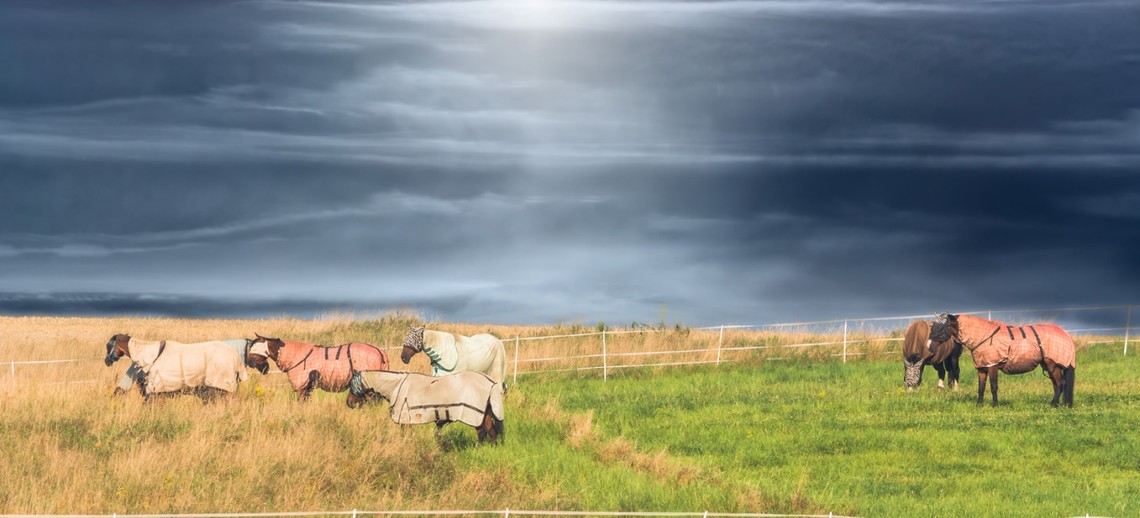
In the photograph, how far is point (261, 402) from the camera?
70.9ft

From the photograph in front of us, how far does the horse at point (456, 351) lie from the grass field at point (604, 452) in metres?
1.22

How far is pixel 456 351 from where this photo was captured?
2275 cm

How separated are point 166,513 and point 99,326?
135 ft

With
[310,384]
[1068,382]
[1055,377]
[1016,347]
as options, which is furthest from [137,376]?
[1068,382]

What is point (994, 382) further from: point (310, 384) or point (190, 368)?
point (190, 368)

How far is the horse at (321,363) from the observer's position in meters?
22.2

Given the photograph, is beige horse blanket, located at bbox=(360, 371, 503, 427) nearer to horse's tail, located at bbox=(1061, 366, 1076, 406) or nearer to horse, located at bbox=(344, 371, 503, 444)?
horse, located at bbox=(344, 371, 503, 444)

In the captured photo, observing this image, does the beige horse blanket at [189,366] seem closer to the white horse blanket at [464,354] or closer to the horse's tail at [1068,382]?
the white horse blanket at [464,354]

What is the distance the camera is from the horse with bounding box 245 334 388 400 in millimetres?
22219

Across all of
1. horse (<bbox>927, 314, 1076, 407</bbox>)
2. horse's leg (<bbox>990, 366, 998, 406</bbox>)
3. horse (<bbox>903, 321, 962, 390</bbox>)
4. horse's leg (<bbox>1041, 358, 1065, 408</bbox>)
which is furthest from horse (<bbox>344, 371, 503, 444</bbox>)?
horse (<bbox>903, 321, 962, 390</bbox>)

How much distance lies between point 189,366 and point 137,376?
1311 mm

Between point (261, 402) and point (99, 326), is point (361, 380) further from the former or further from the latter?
point (99, 326)

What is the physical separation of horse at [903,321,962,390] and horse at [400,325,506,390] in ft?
33.5

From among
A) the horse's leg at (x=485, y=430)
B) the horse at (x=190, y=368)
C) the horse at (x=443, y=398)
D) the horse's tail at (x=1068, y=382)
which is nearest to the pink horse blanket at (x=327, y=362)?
the horse at (x=190, y=368)
